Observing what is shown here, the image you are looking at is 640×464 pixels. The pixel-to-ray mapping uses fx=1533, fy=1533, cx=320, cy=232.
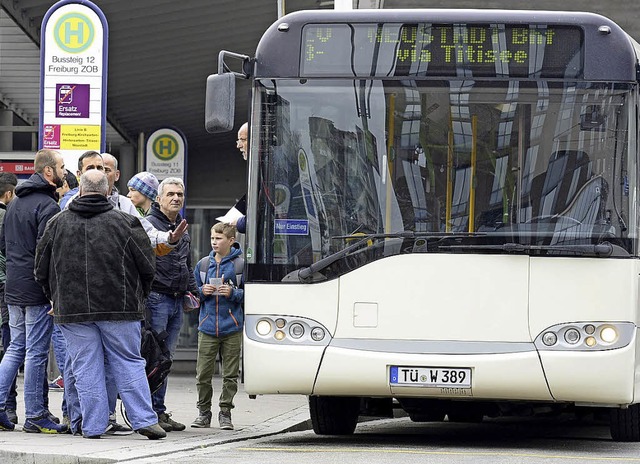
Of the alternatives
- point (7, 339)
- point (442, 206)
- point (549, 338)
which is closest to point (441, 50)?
point (442, 206)

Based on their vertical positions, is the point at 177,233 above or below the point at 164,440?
above

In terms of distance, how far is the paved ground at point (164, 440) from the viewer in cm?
875

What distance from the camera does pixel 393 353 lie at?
9.83 metres

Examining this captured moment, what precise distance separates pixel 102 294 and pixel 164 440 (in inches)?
42.3

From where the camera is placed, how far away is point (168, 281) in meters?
10.9

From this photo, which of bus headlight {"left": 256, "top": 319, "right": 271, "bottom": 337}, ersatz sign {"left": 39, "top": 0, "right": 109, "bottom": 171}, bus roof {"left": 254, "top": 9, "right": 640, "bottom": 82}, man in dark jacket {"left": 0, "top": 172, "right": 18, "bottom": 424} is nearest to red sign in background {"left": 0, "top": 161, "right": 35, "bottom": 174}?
ersatz sign {"left": 39, "top": 0, "right": 109, "bottom": 171}

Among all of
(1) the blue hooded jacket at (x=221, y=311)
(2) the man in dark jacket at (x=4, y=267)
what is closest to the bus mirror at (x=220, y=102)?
(1) the blue hooded jacket at (x=221, y=311)

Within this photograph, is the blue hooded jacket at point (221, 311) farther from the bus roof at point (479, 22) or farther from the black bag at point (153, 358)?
the bus roof at point (479, 22)

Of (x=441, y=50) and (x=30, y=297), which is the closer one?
(x=441, y=50)

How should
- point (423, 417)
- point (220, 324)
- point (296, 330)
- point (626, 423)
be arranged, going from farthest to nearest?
point (423, 417) < point (220, 324) < point (626, 423) < point (296, 330)

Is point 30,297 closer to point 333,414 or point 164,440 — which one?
point 164,440

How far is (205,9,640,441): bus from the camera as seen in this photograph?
385 inches

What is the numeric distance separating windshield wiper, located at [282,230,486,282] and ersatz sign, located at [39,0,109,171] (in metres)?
4.86

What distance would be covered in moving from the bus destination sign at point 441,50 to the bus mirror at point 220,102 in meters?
0.52
